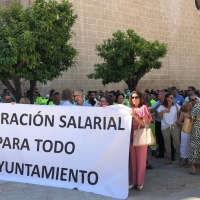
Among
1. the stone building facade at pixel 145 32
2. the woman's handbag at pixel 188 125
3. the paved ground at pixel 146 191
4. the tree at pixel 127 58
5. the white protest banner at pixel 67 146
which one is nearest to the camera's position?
the paved ground at pixel 146 191

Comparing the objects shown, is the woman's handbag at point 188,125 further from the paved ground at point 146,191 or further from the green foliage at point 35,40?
the green foliage at point 35,40

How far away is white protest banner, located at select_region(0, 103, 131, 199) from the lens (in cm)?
446

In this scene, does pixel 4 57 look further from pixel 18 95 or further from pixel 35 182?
pixel 35 182

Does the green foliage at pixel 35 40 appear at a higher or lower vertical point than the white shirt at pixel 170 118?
higher

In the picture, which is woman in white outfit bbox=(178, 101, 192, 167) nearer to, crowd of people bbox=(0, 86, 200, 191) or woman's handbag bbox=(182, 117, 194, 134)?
crowd of people bbox=(0, 86, 200, 191)

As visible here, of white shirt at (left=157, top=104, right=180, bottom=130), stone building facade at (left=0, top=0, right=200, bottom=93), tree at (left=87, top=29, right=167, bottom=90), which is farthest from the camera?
stone building facade at (left=0, top=0, right=200, bottom=93)

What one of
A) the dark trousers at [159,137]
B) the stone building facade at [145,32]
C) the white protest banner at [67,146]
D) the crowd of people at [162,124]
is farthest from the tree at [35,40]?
the stone building facade at [145,32]

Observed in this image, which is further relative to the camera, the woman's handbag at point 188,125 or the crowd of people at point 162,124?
the woman's handbag at point 188,125

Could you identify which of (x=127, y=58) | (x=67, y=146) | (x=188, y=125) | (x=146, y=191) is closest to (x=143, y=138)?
(x=146, y=191)

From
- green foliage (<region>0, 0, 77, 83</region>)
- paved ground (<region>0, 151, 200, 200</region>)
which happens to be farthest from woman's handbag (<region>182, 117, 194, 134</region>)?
green foliage (<region>0, 0, 77, 83</region>)

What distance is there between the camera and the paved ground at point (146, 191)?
432cm

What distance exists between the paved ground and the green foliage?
2983 millimetres

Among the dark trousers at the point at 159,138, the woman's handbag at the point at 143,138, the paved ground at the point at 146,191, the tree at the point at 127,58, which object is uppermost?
the tree at the point at 127,58

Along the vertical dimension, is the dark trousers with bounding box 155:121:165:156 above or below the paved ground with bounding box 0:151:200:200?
above
